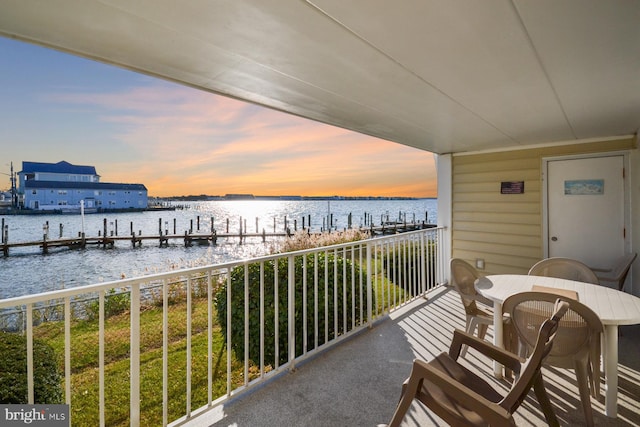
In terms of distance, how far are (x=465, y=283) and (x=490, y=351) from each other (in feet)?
3.83

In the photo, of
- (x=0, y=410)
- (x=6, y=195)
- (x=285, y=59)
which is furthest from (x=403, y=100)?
(x=6, y=195)

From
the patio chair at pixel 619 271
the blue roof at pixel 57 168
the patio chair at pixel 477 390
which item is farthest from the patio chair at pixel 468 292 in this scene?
the blue roof at pixel 57 168

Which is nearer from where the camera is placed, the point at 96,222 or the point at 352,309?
the point at 352,309

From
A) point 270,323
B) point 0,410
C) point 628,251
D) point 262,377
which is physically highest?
point 628,251

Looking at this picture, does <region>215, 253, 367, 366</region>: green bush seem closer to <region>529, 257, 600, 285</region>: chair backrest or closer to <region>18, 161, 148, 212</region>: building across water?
<region>529, 257, 600, 285</region>: chair backrest

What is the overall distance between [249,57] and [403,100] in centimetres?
144

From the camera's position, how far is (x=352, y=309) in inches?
131

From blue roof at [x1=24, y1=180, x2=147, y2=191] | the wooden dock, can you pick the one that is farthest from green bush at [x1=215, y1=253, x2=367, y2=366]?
blue roof at [x1=24, y1=180, x2=147, y2=191]

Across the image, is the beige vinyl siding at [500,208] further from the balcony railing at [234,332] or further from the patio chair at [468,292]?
the patio chair at [468,292]

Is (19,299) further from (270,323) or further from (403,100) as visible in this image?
(403,100)

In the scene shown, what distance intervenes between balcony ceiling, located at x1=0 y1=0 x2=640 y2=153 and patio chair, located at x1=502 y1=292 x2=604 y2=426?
1544 millimetres

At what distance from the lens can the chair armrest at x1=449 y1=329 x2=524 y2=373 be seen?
1.66 m

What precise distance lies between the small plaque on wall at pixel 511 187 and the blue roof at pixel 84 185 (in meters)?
30.9

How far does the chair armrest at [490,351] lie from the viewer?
1.66m
